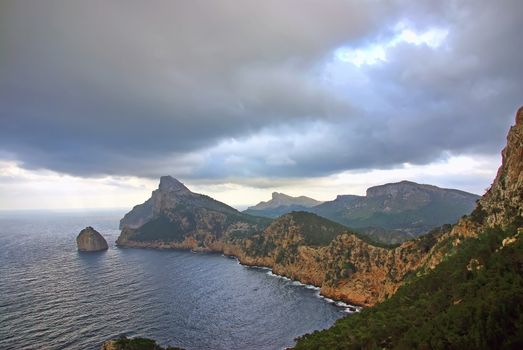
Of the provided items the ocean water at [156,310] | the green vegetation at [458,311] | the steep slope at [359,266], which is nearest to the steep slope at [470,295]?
the green vegetation at [458,311]

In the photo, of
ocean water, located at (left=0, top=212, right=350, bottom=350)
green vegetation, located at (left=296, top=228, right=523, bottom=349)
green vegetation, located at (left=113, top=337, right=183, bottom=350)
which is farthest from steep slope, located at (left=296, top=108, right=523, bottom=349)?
ocean water, located at (left=0, top=212, right=350, bottom=350)

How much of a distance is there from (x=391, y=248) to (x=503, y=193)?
237ft

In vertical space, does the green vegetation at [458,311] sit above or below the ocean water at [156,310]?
above

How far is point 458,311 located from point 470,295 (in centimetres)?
685

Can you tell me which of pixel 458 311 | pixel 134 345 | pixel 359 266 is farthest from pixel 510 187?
pixel 134 345

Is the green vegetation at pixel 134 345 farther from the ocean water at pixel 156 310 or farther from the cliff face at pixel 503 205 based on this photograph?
the cliff face at pixel 503 205

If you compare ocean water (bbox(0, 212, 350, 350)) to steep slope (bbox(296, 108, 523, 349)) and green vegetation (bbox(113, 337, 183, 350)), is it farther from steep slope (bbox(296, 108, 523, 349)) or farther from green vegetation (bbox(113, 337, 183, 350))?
steep slope (bbox(296, 108, 523, 349))

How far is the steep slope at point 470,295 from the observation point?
4847 cm

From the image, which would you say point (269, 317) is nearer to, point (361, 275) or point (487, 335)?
point (361, 275)

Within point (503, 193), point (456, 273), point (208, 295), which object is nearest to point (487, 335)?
point (456, 273)

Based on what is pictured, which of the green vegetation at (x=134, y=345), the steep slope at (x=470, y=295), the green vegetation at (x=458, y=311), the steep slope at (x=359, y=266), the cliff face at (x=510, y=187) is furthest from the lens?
the steep slope at (x=359, y=266)

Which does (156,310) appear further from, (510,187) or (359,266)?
(510,187)

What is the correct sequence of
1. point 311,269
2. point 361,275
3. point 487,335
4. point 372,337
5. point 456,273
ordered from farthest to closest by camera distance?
1. point 311,269
2. point 361,275
3. point 456,273
4. point 372,337
5. point 487,335

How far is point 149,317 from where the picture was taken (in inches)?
4828
